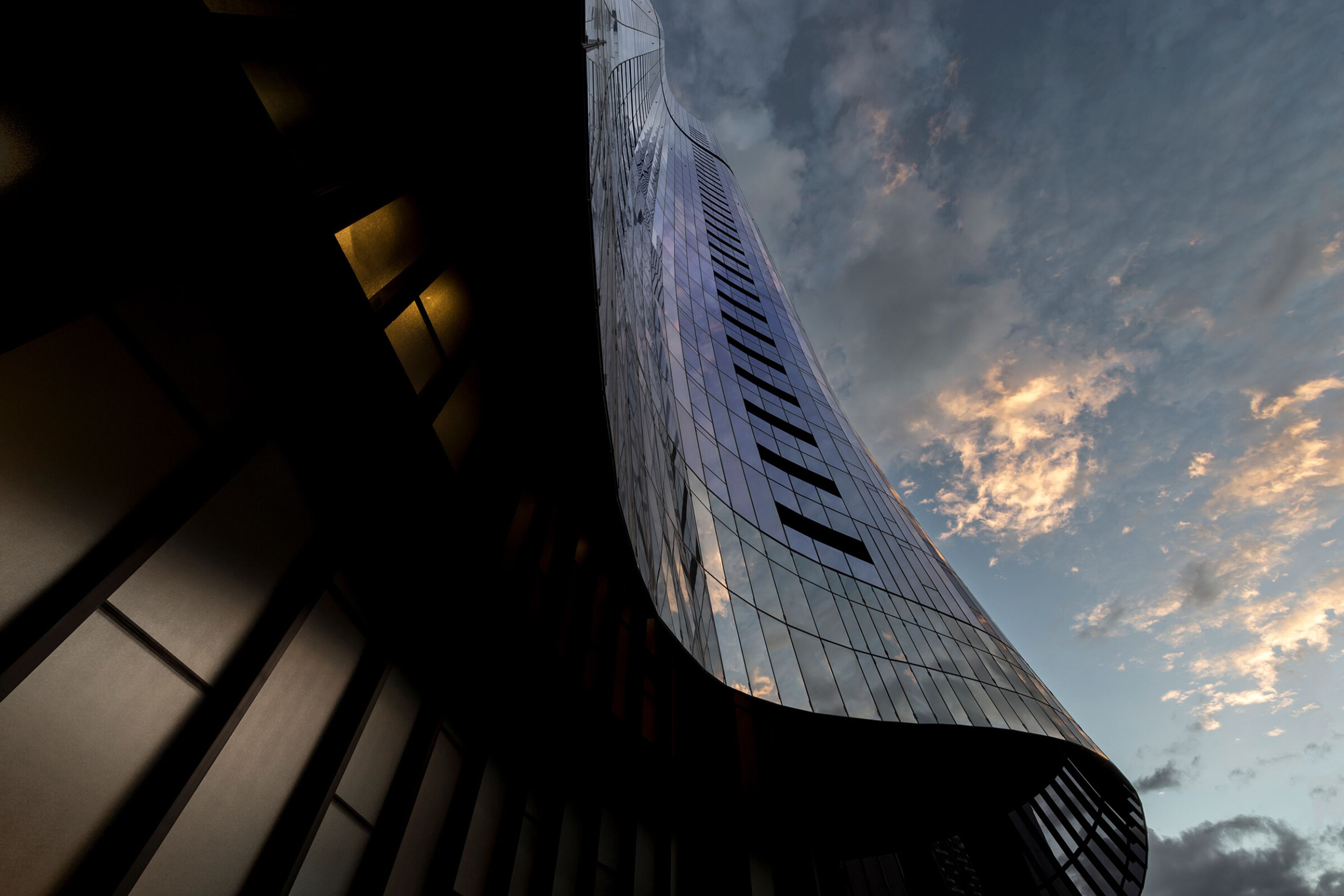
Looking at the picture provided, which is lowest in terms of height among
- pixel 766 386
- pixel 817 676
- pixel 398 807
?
pixel 398 807

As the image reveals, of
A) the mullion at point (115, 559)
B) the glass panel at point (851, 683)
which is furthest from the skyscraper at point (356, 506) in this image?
the glass panel at point (851, 683)

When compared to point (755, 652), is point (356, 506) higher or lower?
lower

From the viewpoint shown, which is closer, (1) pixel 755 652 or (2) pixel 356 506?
(2) pixel 356 506

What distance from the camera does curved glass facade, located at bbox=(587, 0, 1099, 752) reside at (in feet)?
42.0

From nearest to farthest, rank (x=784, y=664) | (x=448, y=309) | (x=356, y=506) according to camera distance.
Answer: (x=356, y=506) → (x=448, y=309) → (x=784, y=664)

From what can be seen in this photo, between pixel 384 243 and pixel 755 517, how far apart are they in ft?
50.2

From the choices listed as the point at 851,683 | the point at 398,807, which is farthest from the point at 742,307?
the point at 398,807

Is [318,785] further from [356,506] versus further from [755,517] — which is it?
[755,517]

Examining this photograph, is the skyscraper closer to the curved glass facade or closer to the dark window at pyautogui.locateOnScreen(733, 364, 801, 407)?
the curved glass facade

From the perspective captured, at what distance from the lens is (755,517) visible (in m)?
19.3

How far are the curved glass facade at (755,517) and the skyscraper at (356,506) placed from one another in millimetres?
253

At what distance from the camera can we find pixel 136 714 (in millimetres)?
3633

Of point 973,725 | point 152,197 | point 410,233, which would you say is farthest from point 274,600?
point 973,725

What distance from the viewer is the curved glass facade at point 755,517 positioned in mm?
12797
